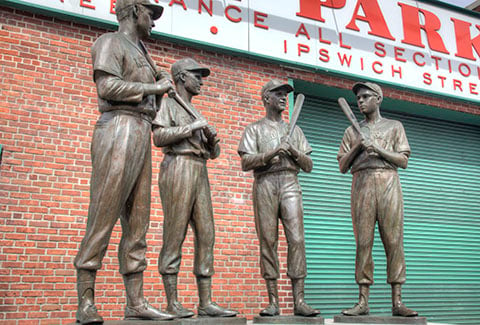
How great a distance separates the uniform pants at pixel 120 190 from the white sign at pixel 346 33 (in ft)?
13.0

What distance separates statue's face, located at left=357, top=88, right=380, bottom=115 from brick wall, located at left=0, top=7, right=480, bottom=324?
266 centimetres

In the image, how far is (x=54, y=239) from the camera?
6641mm

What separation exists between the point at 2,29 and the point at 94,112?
1586 mm

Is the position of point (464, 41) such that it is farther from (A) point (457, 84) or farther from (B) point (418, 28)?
(B) point (418, 28)

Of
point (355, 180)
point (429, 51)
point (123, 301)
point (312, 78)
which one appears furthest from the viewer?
point (429, 51)

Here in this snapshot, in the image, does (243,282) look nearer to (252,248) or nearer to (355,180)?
(252,248)

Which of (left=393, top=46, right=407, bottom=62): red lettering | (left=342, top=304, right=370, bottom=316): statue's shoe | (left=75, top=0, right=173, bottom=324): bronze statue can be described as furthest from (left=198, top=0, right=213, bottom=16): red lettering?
(left=342, top=304, right=370, bottom=316): statue's shoe

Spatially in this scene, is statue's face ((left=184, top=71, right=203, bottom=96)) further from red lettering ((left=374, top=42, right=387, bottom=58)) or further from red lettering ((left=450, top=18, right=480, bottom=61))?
red lettering ((left=450, top=18, right=480, bottom=61))

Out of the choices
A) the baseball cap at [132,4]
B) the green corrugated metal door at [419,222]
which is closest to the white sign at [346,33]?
the green corrugated metal door at [419,222]

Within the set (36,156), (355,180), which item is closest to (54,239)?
(36,156)

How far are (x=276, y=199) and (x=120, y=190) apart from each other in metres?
1.84

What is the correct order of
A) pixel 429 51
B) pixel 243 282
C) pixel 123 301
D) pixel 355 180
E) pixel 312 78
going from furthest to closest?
pixel 429 51 → pixel 312 78 → pixel 243 282 → pixel 123 301 → pixel 355 180

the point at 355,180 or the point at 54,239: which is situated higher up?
the point at 355,180

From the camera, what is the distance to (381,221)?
5480 millimetres
